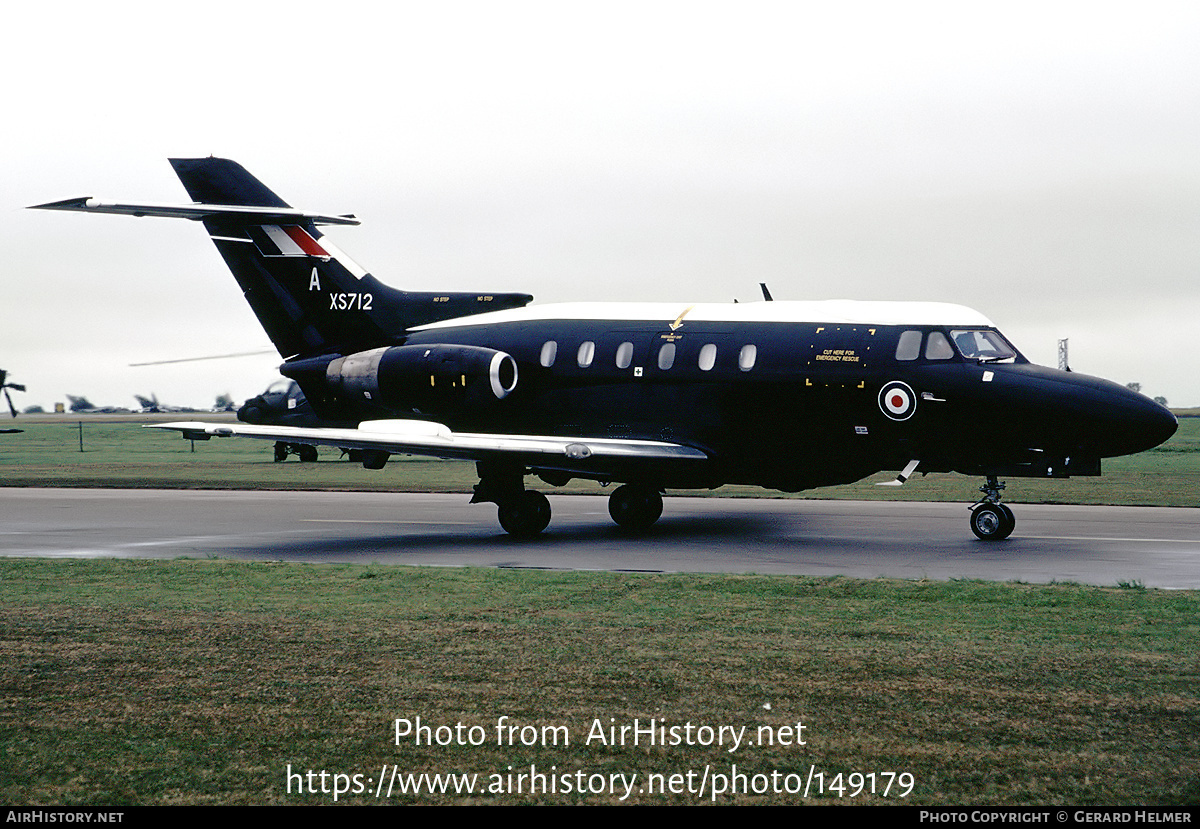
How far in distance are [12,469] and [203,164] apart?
23955mm

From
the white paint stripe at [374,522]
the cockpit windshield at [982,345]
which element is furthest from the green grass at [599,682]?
the white paint stripe at [374,522]

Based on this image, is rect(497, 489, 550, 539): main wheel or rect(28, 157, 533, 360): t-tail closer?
rect(497, 489, 550, 539): main wheel

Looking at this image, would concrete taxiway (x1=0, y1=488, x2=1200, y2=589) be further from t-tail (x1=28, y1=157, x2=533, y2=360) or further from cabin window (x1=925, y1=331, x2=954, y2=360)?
t-tail (x1=28, y1=157, x2=533, y2=360)

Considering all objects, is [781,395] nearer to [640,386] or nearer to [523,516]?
[640,386]

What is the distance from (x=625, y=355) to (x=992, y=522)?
21.7ft

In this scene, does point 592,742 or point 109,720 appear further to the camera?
point 109,720

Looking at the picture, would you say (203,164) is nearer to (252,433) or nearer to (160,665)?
(252,433)

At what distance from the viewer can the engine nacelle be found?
21.2m

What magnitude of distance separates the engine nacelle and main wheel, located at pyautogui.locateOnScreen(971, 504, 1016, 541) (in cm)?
826

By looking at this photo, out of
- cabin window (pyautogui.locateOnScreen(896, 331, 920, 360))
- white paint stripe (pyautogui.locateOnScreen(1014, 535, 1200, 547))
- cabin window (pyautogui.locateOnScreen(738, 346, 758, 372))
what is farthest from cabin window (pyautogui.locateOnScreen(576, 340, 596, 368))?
white paint stripe (pyautogui.locateOnScreen(1014, 535, 1200, 547))

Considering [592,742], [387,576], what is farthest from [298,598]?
[592,742]

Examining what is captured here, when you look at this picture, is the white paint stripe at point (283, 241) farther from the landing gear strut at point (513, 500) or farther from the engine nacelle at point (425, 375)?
the landing gear strut at point (513, 500)

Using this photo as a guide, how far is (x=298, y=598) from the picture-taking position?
12.1 metres

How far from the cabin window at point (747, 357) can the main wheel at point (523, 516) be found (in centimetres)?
397
